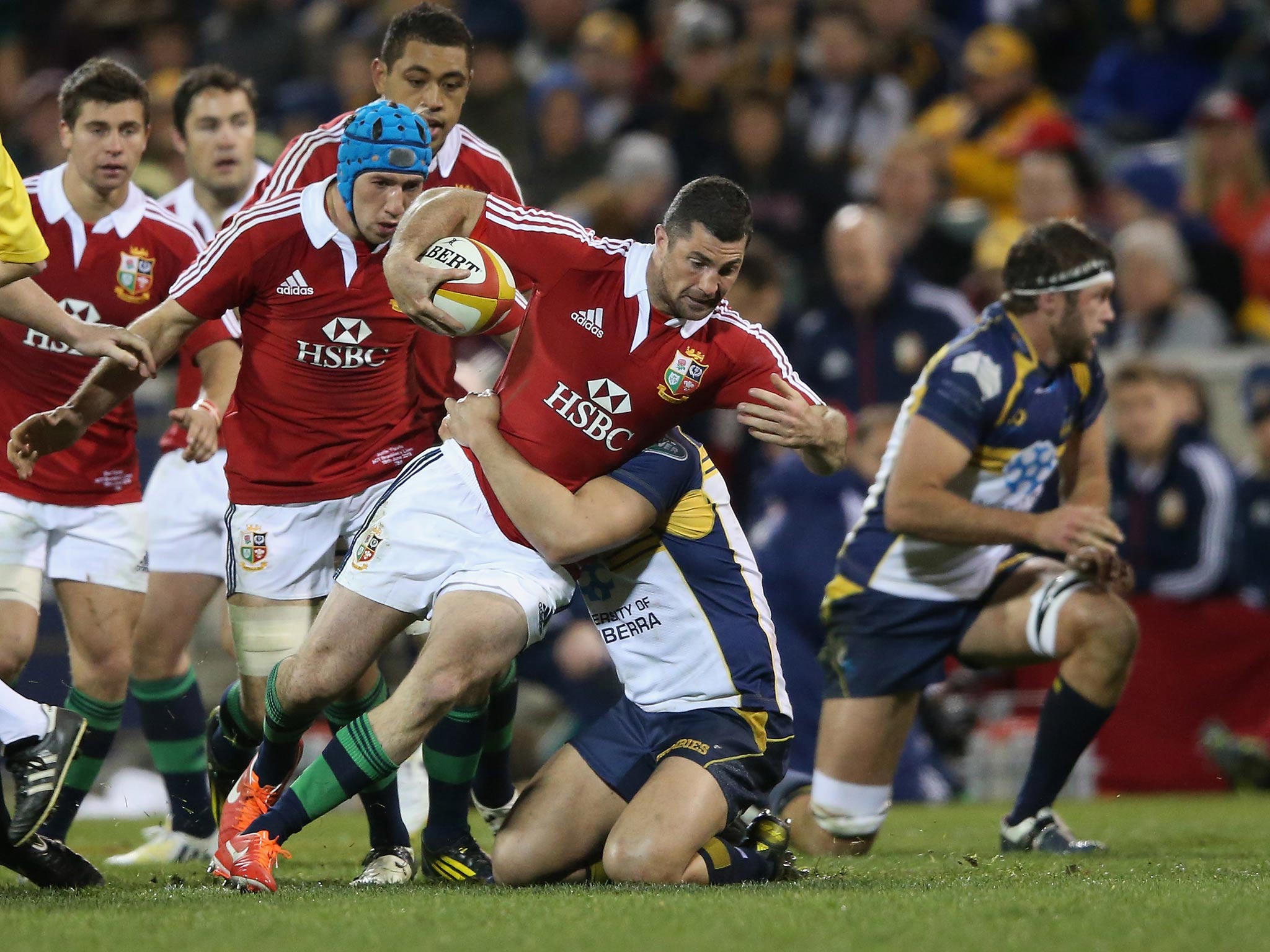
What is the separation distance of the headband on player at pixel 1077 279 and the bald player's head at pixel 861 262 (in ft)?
10.9

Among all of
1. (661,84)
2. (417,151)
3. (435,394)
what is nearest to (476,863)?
(435,394)

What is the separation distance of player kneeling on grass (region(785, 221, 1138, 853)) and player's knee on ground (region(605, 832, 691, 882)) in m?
1.78

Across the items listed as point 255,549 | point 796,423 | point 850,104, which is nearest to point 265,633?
point 255,549

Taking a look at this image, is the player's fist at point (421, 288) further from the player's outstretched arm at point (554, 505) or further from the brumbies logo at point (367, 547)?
the brumbies logo at point (367, 547)

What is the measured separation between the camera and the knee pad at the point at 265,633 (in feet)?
19.5

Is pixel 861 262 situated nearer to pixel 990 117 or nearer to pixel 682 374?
pixel 990 117

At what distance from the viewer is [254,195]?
Result: 6.21 m

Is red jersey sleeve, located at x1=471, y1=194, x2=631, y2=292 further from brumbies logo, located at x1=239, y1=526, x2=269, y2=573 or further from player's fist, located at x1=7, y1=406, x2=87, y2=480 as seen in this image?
player's fist, located at x1=7, y1=406, x2=87, y2=480

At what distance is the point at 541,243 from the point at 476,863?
199 cm

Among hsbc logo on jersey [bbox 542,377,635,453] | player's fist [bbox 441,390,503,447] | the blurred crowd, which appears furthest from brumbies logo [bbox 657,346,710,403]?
the blurred crowd

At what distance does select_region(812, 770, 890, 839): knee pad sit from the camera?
269 inches

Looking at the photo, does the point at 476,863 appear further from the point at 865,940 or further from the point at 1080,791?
the point at 1080,791

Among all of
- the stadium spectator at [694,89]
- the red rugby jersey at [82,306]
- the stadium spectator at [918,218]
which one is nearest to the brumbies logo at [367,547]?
the red rugby jersey at [82,306]

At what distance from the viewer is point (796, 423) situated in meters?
5.19
